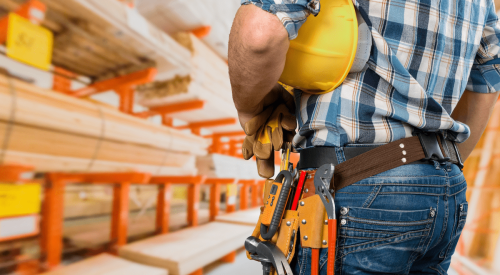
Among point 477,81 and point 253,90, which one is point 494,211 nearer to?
point 477,81

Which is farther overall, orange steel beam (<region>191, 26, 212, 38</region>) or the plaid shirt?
orange steel beam (<region>191, 26, 212, 38</region>)

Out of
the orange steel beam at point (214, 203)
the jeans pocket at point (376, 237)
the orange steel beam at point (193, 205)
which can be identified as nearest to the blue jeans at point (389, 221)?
the jeans pocket at point (376, 237)

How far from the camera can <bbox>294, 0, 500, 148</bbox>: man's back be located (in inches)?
23.2

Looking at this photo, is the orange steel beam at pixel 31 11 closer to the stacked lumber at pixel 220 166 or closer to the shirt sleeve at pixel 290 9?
the shirt sleeve at pixel 290 9

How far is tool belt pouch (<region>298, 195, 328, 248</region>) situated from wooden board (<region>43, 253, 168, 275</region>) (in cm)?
131

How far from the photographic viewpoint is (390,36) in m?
0.60

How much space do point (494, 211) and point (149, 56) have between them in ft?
10.1

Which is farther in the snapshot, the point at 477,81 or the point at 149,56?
the point at 149,56

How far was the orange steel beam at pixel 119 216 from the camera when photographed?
1.96m

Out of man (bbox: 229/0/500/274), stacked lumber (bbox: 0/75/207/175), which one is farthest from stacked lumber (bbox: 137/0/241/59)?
man (bbox: 229/0/500/274)

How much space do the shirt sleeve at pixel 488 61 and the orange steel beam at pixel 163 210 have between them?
7.58 feet

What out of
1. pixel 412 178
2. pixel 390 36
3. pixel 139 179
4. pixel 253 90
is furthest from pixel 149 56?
pixel 412 178

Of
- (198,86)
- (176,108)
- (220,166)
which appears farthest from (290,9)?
(220,166)

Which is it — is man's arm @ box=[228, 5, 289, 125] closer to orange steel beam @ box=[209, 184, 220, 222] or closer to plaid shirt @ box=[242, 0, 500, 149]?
plaid shirt @ box=[242, 0, 500, 149]
